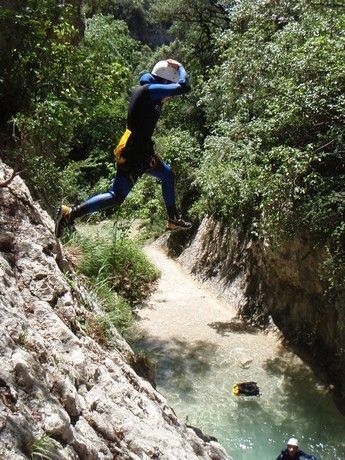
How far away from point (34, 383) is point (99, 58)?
7.51m

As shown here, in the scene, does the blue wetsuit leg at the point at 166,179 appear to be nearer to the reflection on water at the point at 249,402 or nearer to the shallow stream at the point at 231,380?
the reflection on water at the point at 249,402

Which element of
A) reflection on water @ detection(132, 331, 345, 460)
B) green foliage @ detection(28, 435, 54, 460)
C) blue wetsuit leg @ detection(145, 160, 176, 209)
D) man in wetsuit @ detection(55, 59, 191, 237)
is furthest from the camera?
reflection on water @ detection(132, 331, 345, 460)

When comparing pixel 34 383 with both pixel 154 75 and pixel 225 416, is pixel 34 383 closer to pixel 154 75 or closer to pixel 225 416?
pixel 154 75

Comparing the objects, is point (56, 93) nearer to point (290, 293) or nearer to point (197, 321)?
point (197, 321)

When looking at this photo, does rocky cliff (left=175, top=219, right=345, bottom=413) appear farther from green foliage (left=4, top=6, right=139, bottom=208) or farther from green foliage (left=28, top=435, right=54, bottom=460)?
green foliage (left=28, top=435, right=54, bottom=460)

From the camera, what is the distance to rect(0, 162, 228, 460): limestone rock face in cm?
252

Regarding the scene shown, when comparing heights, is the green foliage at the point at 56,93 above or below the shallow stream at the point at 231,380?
above

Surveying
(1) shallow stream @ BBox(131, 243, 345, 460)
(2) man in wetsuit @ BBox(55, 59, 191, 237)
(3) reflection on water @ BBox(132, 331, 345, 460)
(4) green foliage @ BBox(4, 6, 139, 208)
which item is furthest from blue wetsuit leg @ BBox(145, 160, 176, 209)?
(1) shallow stream @ BBox(131, 243, 345, 460)

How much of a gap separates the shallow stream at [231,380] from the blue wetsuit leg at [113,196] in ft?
12.4

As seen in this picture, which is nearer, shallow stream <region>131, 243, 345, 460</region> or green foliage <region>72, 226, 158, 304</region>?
shallow stream <region>131, 243, 345, 460</region>

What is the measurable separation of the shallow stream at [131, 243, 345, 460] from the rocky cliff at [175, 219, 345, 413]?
277mm

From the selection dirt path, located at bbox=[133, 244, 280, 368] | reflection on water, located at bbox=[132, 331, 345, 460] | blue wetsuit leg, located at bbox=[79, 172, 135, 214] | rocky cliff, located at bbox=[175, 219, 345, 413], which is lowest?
reflection on water, located at bbox=[132, 331, 345, 460]

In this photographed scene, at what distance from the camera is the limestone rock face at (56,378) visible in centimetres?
252

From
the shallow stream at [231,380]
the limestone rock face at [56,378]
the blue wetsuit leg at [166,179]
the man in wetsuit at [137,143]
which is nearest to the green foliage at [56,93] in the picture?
the man in wetsuit at [137,143]
